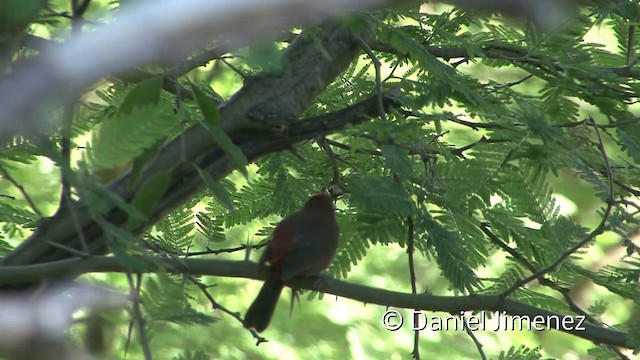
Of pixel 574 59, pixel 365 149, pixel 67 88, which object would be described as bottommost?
pixel 67 88

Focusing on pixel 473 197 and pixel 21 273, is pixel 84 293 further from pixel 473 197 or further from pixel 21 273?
pixel 473 197

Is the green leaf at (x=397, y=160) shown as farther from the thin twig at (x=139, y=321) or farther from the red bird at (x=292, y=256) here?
the thin twig at (x=139, y=321)

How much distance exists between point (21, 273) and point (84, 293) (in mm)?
532

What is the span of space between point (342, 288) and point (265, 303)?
21.9 inches

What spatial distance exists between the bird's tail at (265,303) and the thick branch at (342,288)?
0.19 m

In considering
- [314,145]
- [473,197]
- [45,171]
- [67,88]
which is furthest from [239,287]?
[67,88]

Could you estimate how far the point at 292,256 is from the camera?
3680mm

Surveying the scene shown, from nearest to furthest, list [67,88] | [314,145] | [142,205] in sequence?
[67,88] < [142,205] < [314,145]

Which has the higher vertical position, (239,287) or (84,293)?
(239,287)

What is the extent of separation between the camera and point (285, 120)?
3438 millimetres

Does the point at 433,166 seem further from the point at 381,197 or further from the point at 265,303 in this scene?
the point at 265,303
